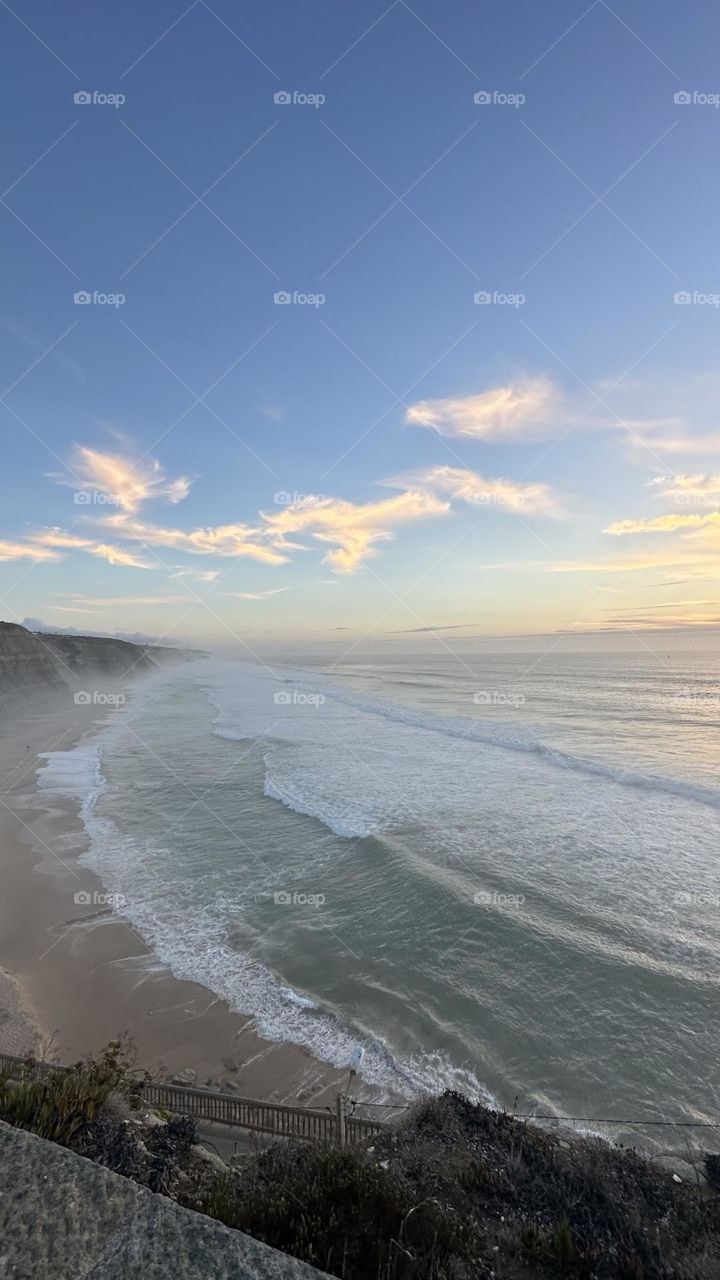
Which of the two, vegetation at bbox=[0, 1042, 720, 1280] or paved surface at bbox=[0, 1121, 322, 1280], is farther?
vegetation at bbox=[0, 1042, 720, 1280]

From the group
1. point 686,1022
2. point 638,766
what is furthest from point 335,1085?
point 638,766
